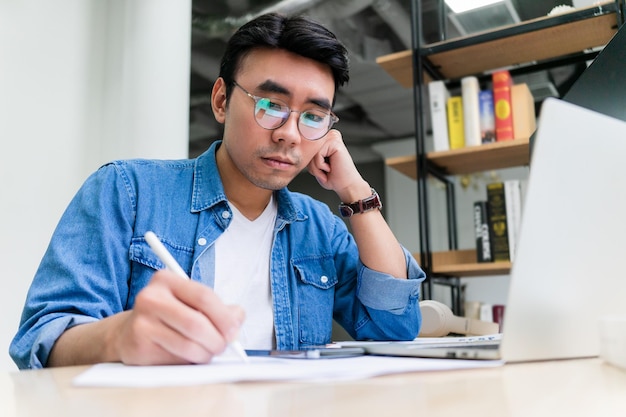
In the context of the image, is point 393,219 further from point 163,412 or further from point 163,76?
point 163,412

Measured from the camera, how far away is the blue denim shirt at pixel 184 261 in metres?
0.80

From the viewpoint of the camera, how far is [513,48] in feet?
7.66

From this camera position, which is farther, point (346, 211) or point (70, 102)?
point (70, 102)

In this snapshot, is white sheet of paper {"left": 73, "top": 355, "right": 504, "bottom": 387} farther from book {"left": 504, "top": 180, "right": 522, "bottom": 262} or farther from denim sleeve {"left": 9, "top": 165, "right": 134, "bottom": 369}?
book {"left": 504, "top": 180, "right": 522, "bottom": 262}

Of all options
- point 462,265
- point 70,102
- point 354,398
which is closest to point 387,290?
point 354,398

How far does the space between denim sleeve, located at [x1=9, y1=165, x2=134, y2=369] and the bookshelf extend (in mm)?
1536

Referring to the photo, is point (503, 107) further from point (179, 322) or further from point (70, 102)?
point (179, 322)

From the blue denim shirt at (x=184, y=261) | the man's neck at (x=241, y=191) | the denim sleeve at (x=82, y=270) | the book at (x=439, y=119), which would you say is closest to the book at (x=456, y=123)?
the book at (x=439, y=119)

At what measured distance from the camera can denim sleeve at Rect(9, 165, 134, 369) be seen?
0.73 m

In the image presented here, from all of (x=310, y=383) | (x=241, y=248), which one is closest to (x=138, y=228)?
(x=241, y=248)

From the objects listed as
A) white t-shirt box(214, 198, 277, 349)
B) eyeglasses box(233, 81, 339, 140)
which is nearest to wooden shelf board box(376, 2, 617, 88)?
eyeglasses box(233, 81, 339, 140)

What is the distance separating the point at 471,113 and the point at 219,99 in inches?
54.8

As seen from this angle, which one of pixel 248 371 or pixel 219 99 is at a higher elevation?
pixel 219 99

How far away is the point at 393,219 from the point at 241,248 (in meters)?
3.82
